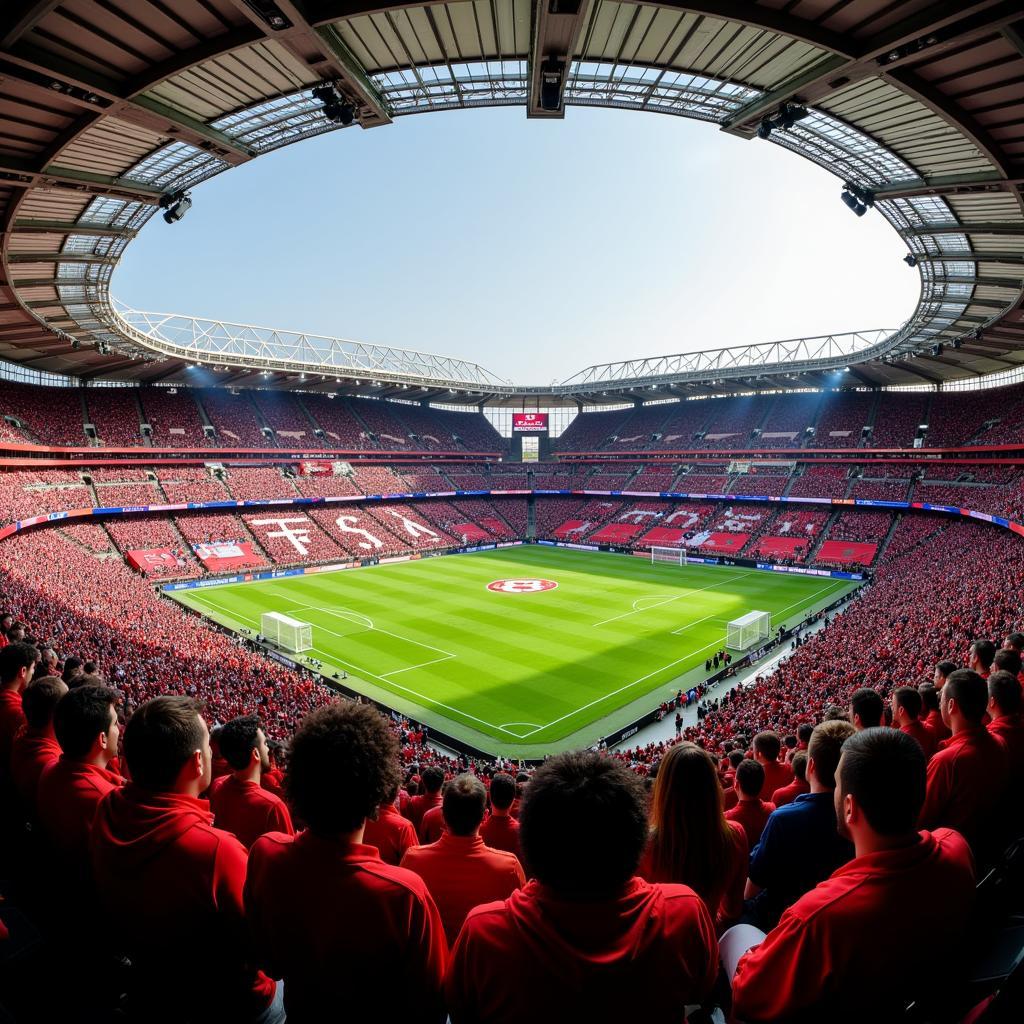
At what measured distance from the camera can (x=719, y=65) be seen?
1386 cm

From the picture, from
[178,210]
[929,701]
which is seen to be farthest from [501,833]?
[178,210]

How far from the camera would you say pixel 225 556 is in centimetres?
4756

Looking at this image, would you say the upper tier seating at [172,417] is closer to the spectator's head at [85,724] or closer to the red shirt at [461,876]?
the spectator's head at [85,724]

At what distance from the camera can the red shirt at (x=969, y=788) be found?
4.55 metres

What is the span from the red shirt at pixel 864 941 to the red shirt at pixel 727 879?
84 cm

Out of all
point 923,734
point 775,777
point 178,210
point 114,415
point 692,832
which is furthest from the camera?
point 114,415

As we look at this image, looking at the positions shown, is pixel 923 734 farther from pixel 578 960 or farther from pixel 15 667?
pixel 15 667

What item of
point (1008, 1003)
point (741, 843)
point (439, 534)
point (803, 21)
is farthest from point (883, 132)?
point (439, 534)

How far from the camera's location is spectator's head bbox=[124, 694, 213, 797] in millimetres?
3252

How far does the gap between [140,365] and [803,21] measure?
164 ft

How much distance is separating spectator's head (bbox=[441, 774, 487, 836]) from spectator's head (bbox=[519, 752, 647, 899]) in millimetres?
2216

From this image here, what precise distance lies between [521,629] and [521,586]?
10033 mm

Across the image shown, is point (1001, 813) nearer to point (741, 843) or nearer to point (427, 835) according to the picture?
point (741, 843)

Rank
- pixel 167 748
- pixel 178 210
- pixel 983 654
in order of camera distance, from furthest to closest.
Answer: pixel 178 210
pixel 983 654
pixel 167 748
